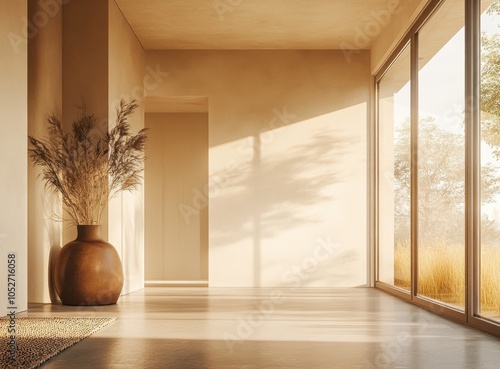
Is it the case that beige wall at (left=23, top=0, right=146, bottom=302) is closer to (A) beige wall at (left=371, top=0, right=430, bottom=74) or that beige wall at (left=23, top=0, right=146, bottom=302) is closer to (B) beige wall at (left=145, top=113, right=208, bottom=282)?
(A) beige wall at (left=371, top=0, right=430, bottom=74)

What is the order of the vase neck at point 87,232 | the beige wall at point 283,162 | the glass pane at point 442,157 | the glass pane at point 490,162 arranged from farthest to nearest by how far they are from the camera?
the beige wall at point 283,162, the vase neck at point 87,232, the glass pane at point 442,157, the glass pane at point 490,162

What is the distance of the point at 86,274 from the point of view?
6.00 m

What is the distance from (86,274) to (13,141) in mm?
1383

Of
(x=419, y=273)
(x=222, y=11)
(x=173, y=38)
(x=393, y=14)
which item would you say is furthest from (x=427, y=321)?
(x=173, y=38)

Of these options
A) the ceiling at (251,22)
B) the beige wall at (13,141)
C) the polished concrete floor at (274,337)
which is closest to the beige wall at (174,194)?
the ceiling at (251,22)

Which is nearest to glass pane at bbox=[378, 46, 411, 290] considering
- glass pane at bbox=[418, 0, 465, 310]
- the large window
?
the large window

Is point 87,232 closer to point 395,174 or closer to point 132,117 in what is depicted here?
point 132,117

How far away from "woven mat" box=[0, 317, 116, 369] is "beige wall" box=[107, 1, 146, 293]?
2.02 metres

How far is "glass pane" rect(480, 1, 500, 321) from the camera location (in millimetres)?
4254

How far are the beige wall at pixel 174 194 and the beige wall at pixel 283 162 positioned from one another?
195 centimetres

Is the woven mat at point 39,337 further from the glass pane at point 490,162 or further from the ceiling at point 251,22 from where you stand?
the ceiling at point 251,22

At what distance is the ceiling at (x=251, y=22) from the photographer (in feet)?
23.4

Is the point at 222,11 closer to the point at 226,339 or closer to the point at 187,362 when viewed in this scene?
the point at 226,339

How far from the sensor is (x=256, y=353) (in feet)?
11.8
